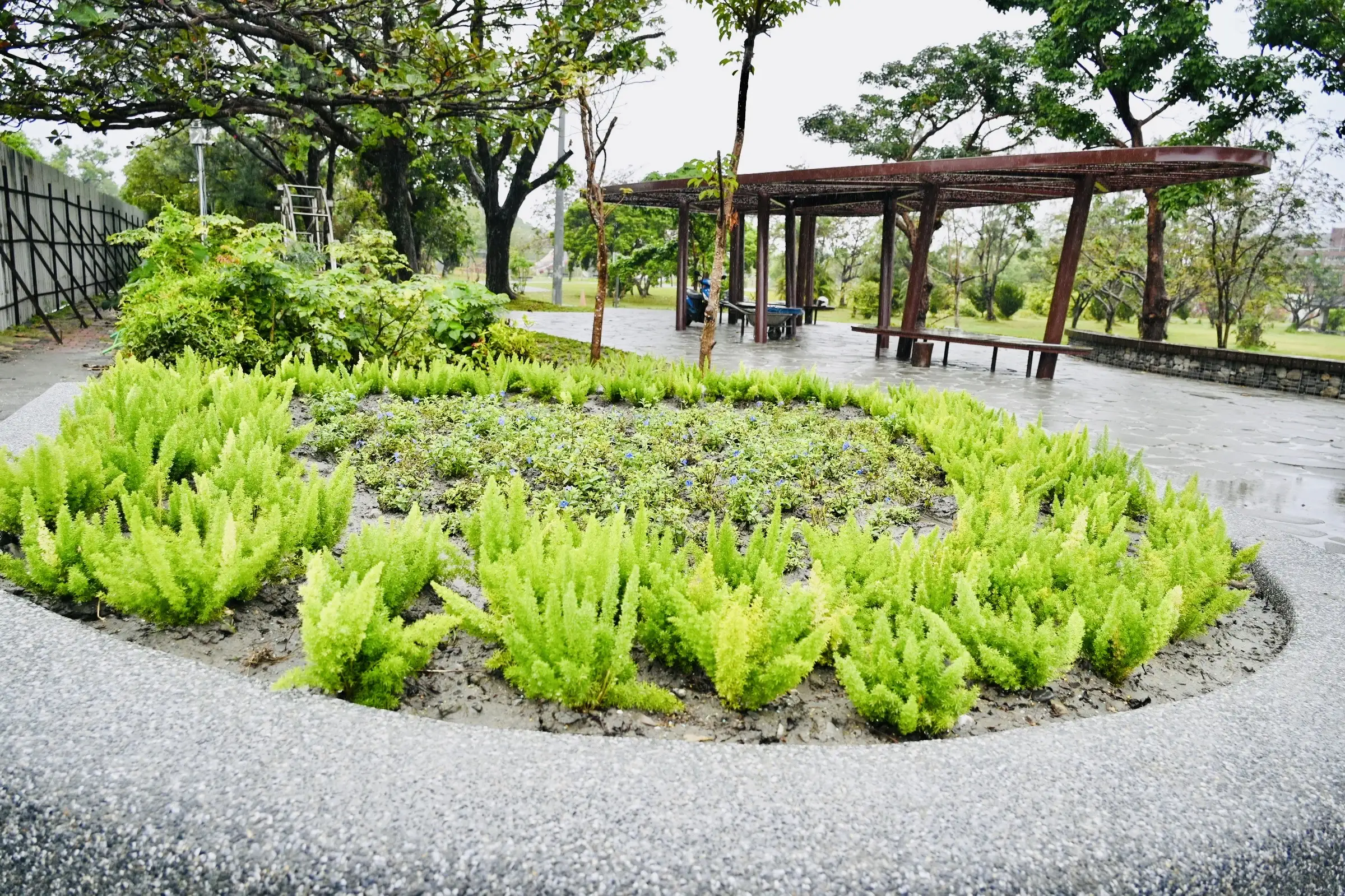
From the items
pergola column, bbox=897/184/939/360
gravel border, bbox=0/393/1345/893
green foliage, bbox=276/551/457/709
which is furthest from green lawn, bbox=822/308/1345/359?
green foliage, bbox=276/551/457/709

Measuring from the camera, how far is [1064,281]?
40.0 ft

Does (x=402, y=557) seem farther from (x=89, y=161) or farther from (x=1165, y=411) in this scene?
(x=89, y=161)

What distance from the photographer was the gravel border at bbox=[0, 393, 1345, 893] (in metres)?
1.54

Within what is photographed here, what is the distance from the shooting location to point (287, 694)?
207 cm

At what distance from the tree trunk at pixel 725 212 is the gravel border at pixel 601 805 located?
19.5ft

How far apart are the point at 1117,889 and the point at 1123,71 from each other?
16743 mm

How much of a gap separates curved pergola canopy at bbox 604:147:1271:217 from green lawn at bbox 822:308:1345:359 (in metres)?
12.0

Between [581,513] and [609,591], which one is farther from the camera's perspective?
[581,513]

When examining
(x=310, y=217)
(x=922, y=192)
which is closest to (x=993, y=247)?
(x=922, y=192)

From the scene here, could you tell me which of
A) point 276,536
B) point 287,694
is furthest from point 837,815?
point 276,536

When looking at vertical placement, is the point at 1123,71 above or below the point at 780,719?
above

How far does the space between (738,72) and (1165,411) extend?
644cm

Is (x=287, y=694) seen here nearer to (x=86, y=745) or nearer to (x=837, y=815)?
(x=86, y=745)

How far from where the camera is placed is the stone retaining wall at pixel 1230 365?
1204 cm
